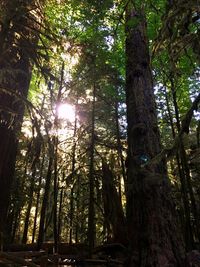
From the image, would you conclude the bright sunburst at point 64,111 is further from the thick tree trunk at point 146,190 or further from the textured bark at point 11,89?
the thick tree trunk at point 146,190

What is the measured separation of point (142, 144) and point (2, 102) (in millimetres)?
3820

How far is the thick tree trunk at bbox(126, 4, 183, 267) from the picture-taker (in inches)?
161

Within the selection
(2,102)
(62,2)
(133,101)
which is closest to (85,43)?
(62,2)

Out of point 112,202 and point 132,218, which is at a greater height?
point 112,202

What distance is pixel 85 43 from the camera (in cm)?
991

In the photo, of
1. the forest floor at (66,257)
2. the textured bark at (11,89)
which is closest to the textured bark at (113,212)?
the forest floor at (66,257)

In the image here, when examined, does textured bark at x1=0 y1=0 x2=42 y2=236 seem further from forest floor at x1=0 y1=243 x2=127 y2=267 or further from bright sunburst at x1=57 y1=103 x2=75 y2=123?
bright sunburst at x1=57 y1=103 x2=75 y2=123

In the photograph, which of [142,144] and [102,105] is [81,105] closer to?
[102,105]

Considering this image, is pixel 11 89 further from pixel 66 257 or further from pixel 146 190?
pixel 66 257

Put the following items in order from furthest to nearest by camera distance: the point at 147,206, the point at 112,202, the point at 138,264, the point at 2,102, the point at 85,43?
the point at 112,202 → the point at 85,43 → the point at 2,102 → the point at 147,206 → the point at 138,264

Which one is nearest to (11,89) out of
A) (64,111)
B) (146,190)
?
(146,190)

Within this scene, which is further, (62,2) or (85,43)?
(85,43)

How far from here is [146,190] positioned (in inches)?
177

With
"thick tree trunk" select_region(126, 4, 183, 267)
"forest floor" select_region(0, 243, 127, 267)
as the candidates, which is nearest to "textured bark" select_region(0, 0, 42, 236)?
"forest floor" select_region(0, 243, 127, 267)
